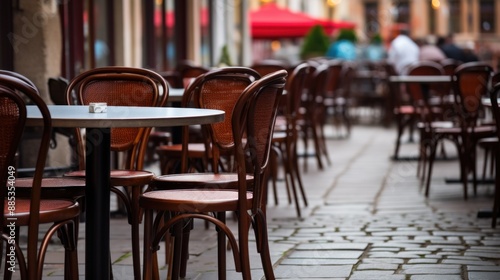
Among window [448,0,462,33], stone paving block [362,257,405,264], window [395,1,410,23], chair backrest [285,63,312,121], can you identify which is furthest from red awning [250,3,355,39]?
window [395,1,410,23]

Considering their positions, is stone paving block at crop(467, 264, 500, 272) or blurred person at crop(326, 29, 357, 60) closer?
stone paving block at crop(467, 264, 500, 272)

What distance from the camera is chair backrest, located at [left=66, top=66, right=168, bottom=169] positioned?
181 inches

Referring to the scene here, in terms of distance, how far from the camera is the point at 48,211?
11.6 feet

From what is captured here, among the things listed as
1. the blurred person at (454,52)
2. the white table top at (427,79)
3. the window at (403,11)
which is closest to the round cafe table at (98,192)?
the white table top at (427,79)

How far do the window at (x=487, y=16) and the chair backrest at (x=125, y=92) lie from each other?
126ft

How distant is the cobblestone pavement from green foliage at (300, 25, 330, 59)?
7.97m

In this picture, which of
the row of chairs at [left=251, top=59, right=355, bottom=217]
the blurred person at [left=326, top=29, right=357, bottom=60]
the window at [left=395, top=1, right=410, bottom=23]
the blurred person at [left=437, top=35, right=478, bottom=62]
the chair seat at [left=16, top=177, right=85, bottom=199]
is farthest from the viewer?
the window at [left=395, top=1, right=410, bottom=23]

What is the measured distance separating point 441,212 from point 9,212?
368 cm

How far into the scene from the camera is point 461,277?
4527mm

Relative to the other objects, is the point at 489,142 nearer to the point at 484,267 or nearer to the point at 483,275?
the point at 484,267

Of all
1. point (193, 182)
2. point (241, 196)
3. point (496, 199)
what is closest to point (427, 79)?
point (496, 199)

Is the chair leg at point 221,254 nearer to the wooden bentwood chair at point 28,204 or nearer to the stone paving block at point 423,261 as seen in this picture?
the wooden bentwood chair at point 28,204

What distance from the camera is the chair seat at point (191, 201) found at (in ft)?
12.4

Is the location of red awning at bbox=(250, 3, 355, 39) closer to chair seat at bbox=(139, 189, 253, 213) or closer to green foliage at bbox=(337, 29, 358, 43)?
green foliage at bbox=(337, 29, 358, 43)
